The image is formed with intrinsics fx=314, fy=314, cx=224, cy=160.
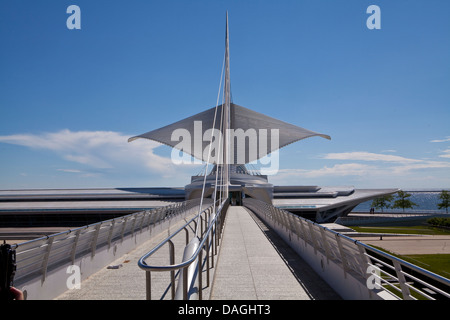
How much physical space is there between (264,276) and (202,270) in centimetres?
141

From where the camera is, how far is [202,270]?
5539 millimetres

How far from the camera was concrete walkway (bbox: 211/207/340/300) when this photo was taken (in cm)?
516

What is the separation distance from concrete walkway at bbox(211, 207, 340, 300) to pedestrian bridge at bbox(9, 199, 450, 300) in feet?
0.05

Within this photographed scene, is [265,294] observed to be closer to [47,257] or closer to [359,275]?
[359,275]

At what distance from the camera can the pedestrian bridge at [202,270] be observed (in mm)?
4188

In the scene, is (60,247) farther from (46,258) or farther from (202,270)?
(202,270)

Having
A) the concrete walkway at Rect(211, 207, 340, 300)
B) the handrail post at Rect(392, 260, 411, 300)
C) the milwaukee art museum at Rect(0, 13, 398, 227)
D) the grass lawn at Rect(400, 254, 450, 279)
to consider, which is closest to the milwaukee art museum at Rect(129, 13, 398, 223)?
the milwaukee art museum at Rect(0, 13, 398, 227)

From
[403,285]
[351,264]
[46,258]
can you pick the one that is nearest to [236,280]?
[351,264]

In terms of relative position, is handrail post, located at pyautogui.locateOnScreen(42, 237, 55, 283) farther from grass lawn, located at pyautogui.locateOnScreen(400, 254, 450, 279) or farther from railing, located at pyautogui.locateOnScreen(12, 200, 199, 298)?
grass lawn, located at pyautogui.locateOnScreen(400, 254, 450, 279)

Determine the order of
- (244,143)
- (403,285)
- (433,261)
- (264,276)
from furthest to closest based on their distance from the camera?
(244,143) < (433,261) < (264,276) < (403,285)

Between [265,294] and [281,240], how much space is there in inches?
256

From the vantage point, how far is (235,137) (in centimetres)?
5553
